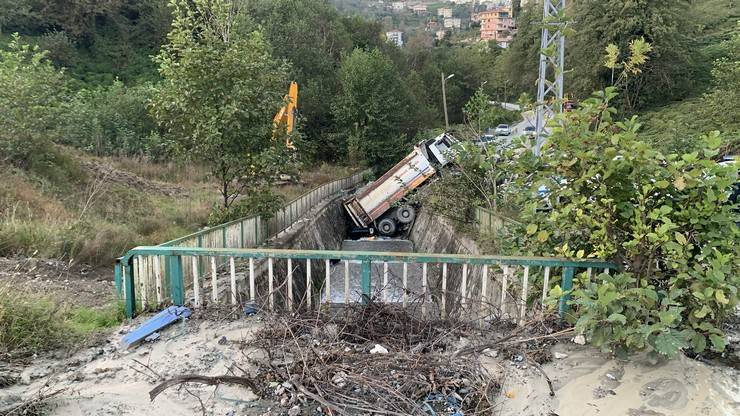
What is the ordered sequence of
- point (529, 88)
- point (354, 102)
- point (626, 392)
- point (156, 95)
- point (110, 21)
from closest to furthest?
point (626, 392) → point (156, 95) → point (354, 102) → point (110, 21) → point (529, 88)

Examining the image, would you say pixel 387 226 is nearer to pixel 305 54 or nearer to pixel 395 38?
pixel 305 54

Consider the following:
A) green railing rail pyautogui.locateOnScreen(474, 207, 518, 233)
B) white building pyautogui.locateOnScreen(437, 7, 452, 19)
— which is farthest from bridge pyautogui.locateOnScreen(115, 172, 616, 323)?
white building pyautogui.locateOnScreen(437, 7, 452, 19)

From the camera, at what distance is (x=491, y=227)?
353 inches

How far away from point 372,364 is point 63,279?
233 inches

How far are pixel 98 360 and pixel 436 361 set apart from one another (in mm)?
3059

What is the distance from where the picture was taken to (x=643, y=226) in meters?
3.47

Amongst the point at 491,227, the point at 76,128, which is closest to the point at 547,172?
the point at 491,227

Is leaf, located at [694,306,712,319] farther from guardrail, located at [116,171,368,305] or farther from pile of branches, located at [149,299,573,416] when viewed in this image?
guardrail, located at [116,171,368,305]

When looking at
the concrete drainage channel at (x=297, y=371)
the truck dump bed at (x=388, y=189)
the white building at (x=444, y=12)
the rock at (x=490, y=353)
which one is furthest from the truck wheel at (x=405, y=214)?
the white building at (x=444, y=12)

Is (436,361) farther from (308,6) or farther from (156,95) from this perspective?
(308,6)

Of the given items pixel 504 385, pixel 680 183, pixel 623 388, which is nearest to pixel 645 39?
pixel 680 183

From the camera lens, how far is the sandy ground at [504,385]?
3.15 m

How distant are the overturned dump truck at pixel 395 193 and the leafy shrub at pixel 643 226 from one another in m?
11.5

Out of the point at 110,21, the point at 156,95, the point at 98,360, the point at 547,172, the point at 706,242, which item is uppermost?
the point at 110,21
